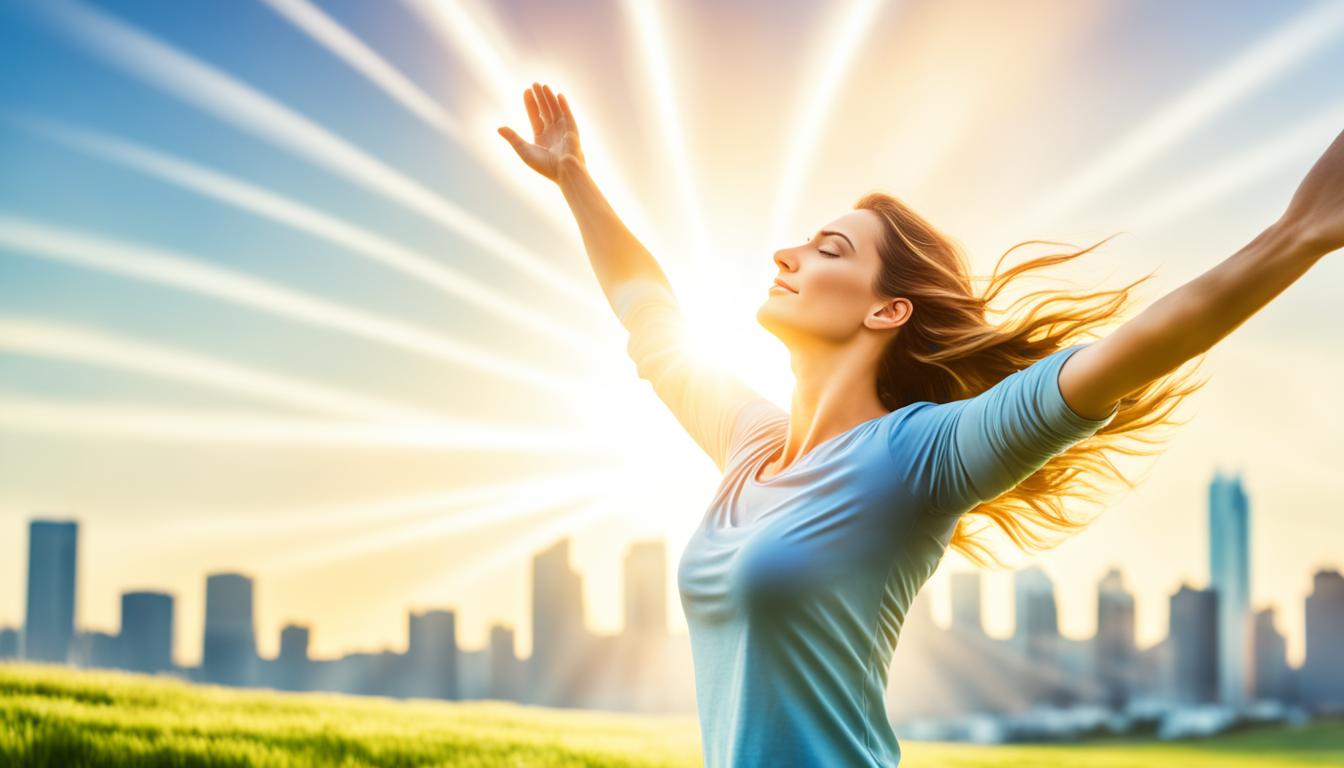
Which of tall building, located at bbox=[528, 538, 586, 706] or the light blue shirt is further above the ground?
the light blue shirt

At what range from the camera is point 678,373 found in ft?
12.5

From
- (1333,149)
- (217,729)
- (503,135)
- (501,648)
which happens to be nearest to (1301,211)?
(1333,149)

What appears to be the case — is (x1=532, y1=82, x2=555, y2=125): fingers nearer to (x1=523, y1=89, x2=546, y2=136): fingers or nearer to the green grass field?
(x1=523, y1=89, x2=546, y2=136): fingers

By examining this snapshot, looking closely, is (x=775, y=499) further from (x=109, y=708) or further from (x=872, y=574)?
(x=109, y=708)

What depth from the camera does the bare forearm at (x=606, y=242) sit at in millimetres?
4027

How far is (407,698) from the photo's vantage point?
28.7 ft

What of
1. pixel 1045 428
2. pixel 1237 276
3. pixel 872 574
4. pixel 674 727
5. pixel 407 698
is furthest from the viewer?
pixel 674 727

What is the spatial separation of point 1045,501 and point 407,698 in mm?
6870

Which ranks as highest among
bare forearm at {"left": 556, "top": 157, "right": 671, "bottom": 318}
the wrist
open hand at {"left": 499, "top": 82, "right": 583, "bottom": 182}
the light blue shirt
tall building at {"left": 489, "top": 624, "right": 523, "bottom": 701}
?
open hand at {"left": 499, "top": 82, "right": 583, "bottom": 182}

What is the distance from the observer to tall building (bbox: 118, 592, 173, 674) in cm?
1861

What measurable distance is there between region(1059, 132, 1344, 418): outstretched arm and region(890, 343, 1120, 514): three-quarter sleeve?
0.16 meters

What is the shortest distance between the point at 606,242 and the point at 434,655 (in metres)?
18.7

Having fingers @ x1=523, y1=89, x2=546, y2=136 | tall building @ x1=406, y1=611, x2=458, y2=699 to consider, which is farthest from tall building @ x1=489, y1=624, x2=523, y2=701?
fingers @ x1=523, y1=89, x2=546, y2=136

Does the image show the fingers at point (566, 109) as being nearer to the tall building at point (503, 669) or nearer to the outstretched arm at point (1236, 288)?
the outstretched arm at point (1236, 288)
